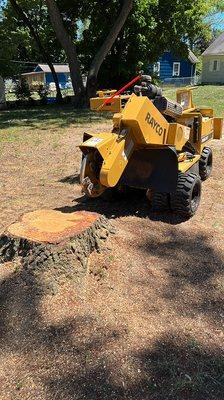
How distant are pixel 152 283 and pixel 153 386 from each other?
1.23 m

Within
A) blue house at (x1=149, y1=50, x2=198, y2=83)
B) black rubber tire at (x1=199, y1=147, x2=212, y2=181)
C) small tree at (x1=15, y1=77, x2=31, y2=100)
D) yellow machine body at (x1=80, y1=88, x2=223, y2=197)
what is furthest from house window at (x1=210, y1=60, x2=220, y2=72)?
yellow machine body at (x1=80, y1=88, x2=223, y2=197)

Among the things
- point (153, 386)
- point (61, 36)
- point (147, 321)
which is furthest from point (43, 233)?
point (61, 36)

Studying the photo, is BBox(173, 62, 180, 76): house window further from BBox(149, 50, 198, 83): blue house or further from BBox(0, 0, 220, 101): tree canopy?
BBox(0, 0, 220, 101): tree canopy

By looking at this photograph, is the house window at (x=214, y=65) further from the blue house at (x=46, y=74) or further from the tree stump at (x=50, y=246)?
the tree stump at (x=50, y=246)

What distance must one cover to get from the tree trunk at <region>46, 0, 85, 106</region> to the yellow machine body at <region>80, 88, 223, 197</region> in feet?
42.8

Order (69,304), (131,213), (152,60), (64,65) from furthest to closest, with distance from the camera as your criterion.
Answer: (64,65) → (152,60) → (131,213) → (69,304)

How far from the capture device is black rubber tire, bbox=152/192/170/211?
5566 mm

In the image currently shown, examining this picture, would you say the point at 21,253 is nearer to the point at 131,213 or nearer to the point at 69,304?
the point at 69,304

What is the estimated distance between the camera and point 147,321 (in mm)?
3533

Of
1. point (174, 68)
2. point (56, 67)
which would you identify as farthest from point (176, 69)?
point (56, 67)

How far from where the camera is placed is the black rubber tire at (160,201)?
5566mm

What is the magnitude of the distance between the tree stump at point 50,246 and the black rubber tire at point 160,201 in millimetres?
1411

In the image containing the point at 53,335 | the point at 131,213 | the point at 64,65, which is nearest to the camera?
the point at 53,335

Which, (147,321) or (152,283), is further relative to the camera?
(152,283)
